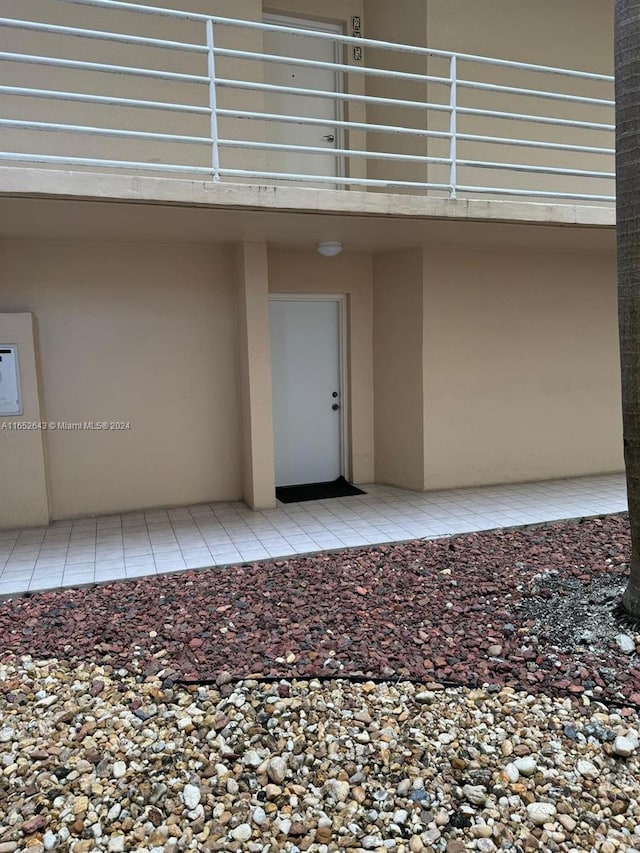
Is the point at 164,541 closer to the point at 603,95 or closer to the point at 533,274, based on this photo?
the point at 533,274

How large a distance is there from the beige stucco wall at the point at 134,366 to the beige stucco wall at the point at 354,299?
74cm

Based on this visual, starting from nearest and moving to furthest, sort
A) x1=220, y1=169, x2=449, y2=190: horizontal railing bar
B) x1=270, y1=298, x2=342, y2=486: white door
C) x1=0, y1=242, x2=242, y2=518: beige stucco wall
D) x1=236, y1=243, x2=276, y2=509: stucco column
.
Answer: x1=220, y1=169, x2=449, y2=190: horizontal railing bar → x1=0, y1=242, x2=242, y2=518: beige stucco wall → x1=236, y1=243, x2=276, y2=509: stucco column → x1=270, y1=298, x2=342, y2=486: white door

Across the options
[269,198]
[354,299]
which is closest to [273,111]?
[354,299]

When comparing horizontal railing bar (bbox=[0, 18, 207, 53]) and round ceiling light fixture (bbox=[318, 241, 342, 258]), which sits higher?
horizontal railing bar (bbox=[0, 18, 207, 53])

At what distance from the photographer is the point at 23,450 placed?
20.1ft

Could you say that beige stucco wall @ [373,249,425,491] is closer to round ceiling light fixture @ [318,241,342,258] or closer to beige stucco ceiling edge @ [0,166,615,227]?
round ceiling light fixture @ [318,241,342,258]

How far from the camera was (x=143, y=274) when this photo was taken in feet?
21.6

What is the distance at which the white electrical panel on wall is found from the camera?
5988 mm

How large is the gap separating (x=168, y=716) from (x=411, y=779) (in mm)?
1198

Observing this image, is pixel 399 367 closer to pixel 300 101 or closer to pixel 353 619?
pixel 300 101

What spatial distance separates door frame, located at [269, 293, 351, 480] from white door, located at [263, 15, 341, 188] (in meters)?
1.41

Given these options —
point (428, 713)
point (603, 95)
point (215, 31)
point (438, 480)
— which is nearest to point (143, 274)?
point (215, 31)

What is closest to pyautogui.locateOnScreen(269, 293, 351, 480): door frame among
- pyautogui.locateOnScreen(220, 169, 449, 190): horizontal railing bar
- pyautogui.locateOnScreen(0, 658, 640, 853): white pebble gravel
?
pyautogui.locateOnScreen(220, 169, 449, 190): horizontal railing bar

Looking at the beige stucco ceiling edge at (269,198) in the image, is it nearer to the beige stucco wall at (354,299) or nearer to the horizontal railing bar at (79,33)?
the horizontal railing bar at (79,33)
